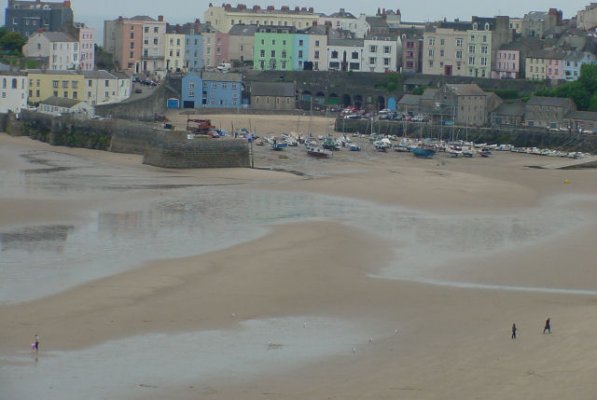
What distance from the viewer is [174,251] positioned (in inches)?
1051

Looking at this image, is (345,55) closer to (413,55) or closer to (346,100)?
(413,55)

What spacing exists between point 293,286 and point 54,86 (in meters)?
32.1

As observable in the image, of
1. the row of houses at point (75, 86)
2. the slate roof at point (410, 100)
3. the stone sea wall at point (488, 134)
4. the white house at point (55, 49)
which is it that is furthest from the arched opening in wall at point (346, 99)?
the row of houses at point (75, 86)

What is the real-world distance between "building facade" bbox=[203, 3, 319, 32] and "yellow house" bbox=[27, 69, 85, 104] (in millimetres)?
24119

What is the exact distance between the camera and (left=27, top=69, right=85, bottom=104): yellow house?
176 feet

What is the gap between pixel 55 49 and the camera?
200 feet

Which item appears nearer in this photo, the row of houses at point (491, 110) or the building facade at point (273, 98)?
the row of houses at point (491, 110)

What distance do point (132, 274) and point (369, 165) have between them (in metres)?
19.9

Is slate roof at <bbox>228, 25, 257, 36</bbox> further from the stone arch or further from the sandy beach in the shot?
the sandy beach

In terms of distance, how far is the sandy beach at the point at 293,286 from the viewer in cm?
1788

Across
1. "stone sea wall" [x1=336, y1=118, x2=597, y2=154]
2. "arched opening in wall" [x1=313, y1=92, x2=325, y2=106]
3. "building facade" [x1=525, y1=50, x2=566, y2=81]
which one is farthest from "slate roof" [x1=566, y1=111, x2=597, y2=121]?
"arched opening in wall" [x1=313, y1=92, x2=325, y2=106]

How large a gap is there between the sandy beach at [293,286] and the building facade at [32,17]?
3388 centimetres

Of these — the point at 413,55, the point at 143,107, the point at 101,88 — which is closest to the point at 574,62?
the point at 413,55

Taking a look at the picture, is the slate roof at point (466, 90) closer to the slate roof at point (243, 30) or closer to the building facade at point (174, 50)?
the slate roof at point (243, 30)
